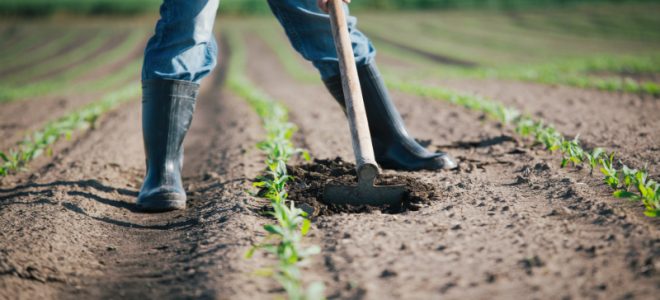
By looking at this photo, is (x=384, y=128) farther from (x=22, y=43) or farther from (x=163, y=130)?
(x=22, y=43)

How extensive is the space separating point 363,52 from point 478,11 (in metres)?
33.4

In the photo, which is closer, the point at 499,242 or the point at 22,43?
Result: the point at 499,242

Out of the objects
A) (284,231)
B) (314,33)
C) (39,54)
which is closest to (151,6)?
(39,54)

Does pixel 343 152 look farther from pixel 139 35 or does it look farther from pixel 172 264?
pixel 139 35

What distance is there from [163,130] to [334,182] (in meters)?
0.92

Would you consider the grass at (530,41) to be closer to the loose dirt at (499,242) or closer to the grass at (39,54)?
the loose dirt at (499,242)

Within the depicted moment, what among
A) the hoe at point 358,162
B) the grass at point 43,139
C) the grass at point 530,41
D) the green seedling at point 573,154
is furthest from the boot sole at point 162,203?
the grass at point 530,41

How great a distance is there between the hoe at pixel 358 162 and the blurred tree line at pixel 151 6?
3481 centimetres

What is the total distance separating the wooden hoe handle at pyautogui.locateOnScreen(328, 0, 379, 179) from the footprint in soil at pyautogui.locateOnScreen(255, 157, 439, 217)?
0.16 meters

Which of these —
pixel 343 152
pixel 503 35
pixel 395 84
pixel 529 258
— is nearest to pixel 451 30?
pixel 503 35

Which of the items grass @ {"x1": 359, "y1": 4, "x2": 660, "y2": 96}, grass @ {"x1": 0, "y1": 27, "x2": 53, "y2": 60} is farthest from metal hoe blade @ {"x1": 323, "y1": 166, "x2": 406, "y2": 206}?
grass @ {"x1": 0, "y1": 27, "x2": 53, "y2": 60}

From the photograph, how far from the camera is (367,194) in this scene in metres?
2.48

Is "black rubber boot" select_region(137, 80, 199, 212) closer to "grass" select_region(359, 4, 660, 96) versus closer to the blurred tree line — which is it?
"grass" select_region(359, 4, 660, 96)

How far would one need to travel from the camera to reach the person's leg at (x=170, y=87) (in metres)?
2.75
